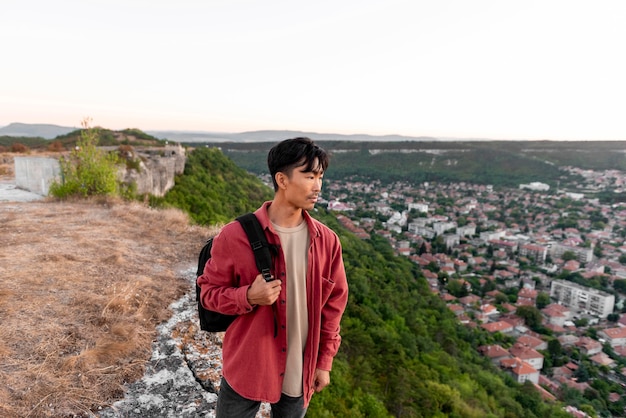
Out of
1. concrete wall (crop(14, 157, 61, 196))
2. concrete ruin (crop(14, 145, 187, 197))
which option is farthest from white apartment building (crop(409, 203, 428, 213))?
concrete wall (crop(14, 157, 61, 196))

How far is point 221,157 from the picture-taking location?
2827 cm

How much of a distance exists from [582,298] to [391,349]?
35.5 m

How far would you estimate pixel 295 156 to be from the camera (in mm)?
1292

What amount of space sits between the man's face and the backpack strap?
166mm

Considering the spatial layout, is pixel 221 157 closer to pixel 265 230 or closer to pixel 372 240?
pixel 372 240

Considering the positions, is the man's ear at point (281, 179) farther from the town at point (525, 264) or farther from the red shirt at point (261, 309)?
the town at point (525, 264)

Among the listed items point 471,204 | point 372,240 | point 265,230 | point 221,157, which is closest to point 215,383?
point 265,230

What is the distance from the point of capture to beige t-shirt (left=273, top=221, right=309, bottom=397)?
1.37 metres

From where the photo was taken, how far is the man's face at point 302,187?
4.28 feet

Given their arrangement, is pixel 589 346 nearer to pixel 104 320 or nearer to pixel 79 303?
pixel 104 320

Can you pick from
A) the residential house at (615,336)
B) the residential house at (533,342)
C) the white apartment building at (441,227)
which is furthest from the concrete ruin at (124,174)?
the white apartment building at (441,227)

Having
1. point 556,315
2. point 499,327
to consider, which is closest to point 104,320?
Answer: point 499,327

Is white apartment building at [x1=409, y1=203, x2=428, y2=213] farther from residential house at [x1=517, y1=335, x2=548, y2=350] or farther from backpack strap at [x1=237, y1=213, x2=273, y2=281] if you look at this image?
backpack strap at [x1=237, y1=213, x2=273, y2=281]

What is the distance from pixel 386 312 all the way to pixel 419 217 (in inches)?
1969
